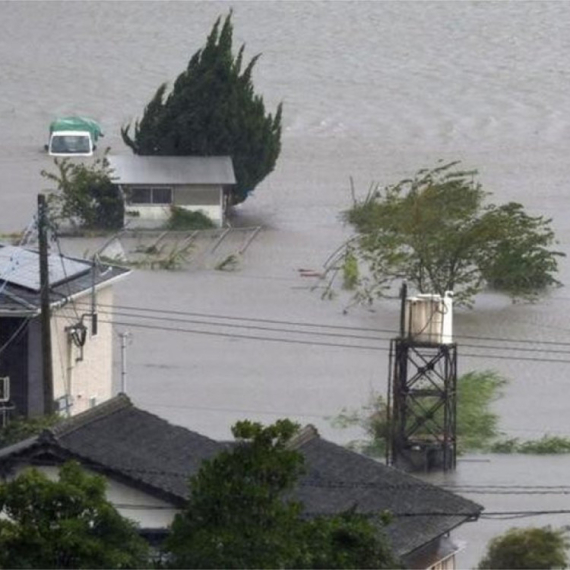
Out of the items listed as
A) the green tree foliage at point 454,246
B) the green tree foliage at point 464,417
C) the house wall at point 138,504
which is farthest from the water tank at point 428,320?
the green tree foliage at point 454,246

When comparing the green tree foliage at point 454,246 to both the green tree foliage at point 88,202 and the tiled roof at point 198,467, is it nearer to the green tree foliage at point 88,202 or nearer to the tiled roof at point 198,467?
the green tree foliage at point 88,202

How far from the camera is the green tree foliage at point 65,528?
7477 mm

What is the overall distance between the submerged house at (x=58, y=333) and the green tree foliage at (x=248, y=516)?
24.8 ft

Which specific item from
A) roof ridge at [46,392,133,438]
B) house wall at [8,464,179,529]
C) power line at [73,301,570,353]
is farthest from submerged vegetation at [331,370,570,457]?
house wall at [8,464,179,529]

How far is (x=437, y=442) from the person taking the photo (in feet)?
54.7

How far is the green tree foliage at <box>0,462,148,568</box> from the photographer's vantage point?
24.5 feet

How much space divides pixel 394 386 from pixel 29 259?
9.81 ft

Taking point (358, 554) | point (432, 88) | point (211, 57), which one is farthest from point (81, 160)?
point (358, 554)

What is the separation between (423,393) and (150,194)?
12.7m

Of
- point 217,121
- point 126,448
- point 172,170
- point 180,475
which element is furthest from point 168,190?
point 180,475

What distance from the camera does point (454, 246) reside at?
78.3 ft

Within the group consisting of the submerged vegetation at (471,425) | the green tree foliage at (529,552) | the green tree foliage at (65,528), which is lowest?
the submerged vegetation at (471,425)

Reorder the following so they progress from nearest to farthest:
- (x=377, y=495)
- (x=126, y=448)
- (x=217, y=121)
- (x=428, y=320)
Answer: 1. (x=126, y=448)
2. (x=377, y=495)
3. (x=428, y=320)
4. (x=217, y=121)

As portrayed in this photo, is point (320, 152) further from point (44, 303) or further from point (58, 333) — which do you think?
point (44, 303)
